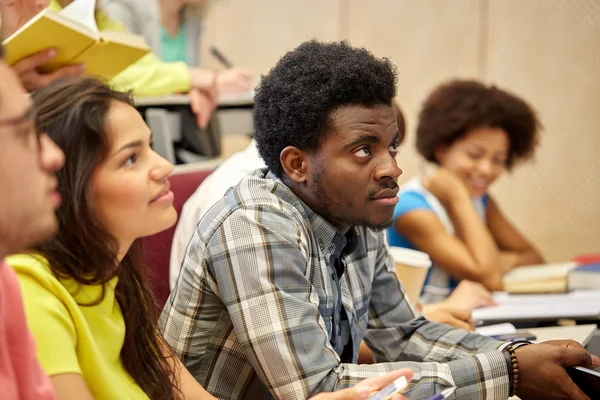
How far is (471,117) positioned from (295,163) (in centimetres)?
163

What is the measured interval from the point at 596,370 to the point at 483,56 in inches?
131

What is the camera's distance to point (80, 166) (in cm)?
115

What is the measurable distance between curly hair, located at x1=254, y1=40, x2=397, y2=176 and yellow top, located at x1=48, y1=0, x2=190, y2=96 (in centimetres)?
110

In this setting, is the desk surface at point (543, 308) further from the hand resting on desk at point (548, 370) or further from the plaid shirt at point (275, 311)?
the hand resting on desk at point (548, 370)

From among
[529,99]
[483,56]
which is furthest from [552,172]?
[483,56]

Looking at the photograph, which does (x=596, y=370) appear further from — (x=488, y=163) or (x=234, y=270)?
(x=488, y=163)

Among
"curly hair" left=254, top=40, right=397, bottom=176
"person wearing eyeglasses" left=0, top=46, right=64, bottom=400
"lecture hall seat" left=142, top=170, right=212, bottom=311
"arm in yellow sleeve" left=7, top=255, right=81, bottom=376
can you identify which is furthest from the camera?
"lecture hall seat" left=142, top=170, right=212, bottom=311

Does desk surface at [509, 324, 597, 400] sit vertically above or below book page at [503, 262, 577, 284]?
above

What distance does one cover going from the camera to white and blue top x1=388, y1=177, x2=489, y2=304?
2.70 metres

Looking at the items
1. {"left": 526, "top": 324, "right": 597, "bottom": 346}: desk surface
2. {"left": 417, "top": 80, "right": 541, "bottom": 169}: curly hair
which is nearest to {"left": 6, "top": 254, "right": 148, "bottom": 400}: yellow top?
{"left": 526, "top": 324, "right": 597, "bottom": 346}: desk surface

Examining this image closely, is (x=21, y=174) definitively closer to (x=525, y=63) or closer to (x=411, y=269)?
(x=411, y=269)

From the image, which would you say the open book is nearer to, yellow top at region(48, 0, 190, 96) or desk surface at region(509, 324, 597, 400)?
yellow top at region(48, 0, 190, 96)

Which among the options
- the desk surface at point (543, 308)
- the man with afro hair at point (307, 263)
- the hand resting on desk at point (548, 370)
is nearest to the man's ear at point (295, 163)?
the man with afro hair at point (307, 263)

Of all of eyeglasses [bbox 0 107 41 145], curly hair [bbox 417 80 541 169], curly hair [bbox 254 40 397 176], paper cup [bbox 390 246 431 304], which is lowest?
paper cup [bbox 390 246 431 304]
